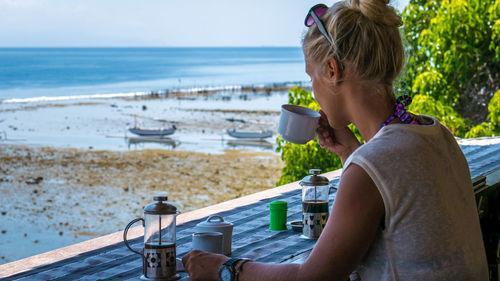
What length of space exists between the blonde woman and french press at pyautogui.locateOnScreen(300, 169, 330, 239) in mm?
585

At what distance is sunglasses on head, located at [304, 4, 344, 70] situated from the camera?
117cm

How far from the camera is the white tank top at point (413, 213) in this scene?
109 centimetres

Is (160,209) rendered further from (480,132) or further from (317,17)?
(480,132)

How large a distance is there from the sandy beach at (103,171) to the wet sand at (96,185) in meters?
0.02

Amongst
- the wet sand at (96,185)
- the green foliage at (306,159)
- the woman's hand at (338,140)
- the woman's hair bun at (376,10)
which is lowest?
the wet sand at (96,185)

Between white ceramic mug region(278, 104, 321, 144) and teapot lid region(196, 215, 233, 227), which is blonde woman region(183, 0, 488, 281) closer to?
teapot lid region(196, 215, 233, 227)

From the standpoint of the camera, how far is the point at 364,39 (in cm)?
116

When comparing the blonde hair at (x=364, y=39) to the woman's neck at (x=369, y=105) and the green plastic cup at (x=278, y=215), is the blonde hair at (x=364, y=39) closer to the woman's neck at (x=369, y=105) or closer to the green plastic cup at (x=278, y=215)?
the woman's neck at (x=369, y=105)

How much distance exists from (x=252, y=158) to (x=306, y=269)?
12.3 metres

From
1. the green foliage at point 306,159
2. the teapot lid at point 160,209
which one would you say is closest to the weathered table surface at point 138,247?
the teapot lid at point 160,209

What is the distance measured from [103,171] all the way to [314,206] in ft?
34.9

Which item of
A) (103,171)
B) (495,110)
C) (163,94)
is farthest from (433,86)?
(163,94)

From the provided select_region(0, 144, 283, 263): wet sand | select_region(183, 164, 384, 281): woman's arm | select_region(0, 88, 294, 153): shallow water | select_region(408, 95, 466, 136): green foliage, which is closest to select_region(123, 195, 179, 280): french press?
select_region(183, 164, 384, 281): woman's arm

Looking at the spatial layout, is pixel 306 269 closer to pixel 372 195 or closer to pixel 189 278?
pixel 372 195
